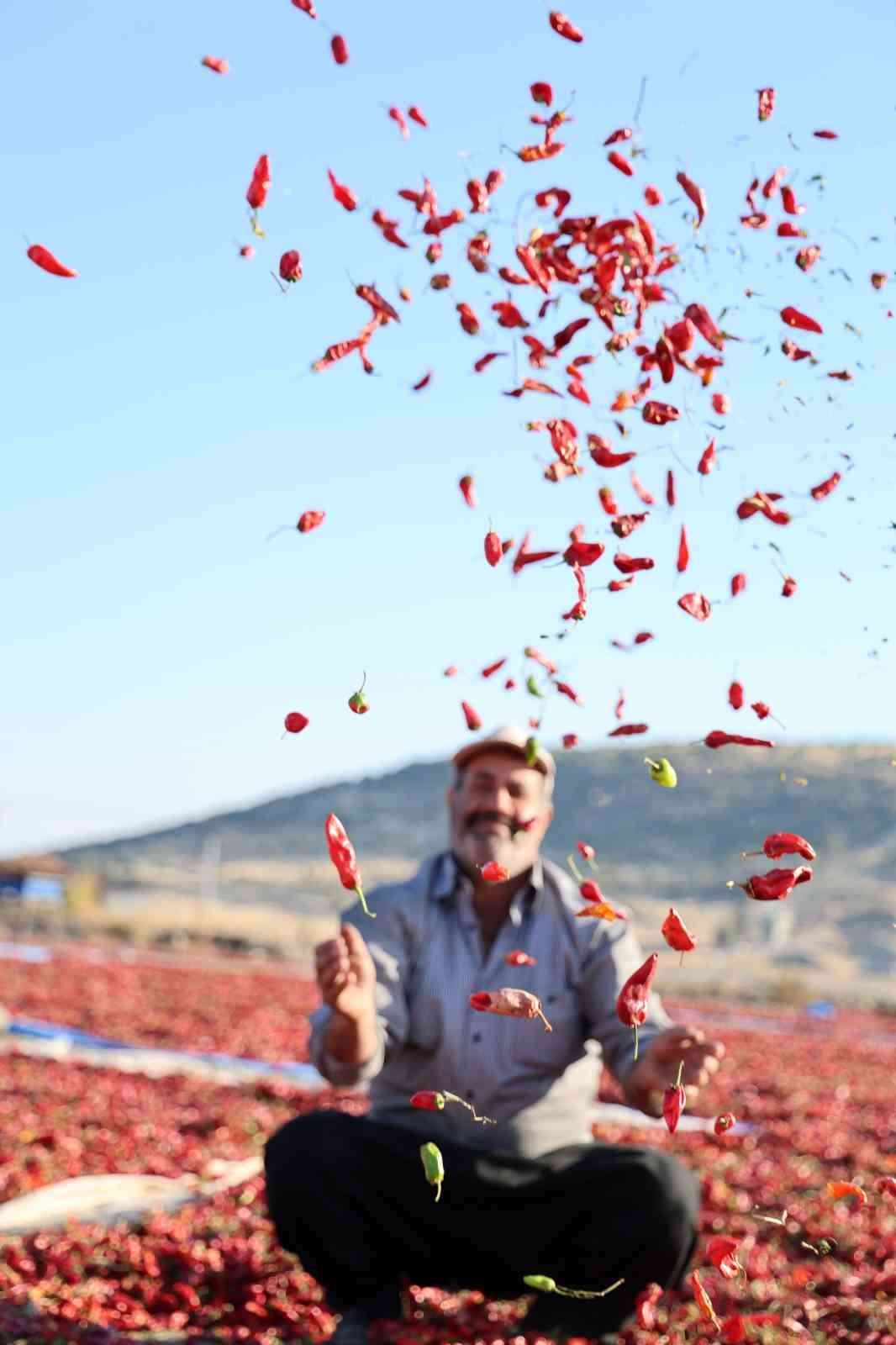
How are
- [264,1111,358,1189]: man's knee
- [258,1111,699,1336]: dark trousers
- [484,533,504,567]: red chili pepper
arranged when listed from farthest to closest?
[264,1111,358,1189]: man's knee → [258,1111,699,1336]: dark trousers → [484,533,504,567]: red chili pepper

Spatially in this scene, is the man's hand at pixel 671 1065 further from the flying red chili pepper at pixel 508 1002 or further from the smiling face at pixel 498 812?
the smiling face at pixel 498 812

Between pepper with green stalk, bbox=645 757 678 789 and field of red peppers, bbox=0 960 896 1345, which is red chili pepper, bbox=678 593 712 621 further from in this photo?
field of red peppers, bbox=0 960 896 1345

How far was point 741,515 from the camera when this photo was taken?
372cm

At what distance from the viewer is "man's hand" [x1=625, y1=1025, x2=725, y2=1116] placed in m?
3.81

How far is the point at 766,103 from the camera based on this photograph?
3.69 metres

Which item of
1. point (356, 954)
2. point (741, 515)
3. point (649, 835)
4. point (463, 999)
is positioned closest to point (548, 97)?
point (741, 515)

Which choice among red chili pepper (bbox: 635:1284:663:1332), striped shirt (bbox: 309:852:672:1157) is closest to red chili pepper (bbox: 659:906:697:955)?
striped shirt (bbox: 309:852:672:1157)

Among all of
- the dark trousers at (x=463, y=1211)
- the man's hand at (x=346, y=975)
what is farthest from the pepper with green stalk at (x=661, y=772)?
the dark trousers at (x=463, y=1211)

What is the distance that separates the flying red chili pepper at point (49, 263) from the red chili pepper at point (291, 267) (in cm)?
60

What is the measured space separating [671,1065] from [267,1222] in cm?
234

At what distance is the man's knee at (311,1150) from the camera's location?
4199 mm

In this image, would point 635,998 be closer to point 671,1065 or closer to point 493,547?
point 671,1065

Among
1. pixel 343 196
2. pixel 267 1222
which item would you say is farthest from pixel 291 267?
pixel 267 1222

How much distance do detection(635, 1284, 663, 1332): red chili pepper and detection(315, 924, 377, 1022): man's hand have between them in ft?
3.50
